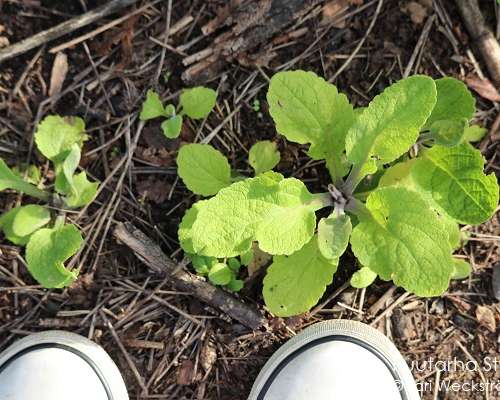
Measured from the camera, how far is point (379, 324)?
1913 mm

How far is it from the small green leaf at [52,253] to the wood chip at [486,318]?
128cm

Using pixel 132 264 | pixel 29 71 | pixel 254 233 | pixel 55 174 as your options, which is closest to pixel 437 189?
pixel 254 233

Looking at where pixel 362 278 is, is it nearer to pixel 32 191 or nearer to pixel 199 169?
pixel 199 169

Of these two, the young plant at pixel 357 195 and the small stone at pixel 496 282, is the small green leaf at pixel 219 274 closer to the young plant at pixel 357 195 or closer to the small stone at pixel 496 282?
the young plant at pixel 357 195

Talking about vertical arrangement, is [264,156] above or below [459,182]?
above

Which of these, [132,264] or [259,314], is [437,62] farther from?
[132,264]

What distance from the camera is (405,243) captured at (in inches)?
58.5

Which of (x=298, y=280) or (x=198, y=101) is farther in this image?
(x=198, y=101)

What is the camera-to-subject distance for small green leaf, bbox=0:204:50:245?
1837 millimetres

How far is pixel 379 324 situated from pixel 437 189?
0.55 m

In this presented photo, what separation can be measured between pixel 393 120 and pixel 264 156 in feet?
1.60

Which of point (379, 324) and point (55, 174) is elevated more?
point (55, 174)

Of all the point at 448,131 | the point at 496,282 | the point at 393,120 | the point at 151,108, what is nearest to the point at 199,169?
the point at 151,108

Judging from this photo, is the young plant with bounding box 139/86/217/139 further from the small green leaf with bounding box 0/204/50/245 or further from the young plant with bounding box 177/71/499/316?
the small green leaf with bounding box 0/204/50/245
